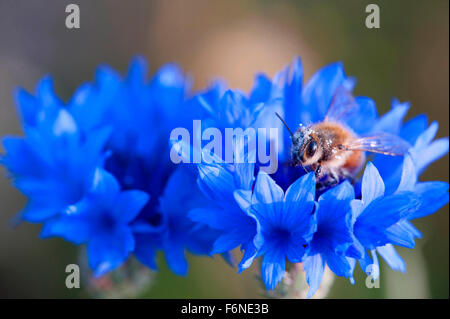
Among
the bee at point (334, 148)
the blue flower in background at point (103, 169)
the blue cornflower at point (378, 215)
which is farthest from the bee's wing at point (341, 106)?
the blue flower in background at point (103, 169)

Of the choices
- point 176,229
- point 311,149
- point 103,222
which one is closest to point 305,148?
point 311,149

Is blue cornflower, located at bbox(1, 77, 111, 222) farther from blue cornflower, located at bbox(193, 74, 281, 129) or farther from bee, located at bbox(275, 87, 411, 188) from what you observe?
bee, located at bbox(275, 87, 411, 188)

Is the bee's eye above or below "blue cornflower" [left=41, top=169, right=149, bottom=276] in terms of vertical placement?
above

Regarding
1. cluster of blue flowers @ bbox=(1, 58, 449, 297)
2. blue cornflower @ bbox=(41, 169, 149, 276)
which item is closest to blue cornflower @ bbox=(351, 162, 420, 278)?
cluster of blue flowers @ bbox=(1, 58, 449, 297)

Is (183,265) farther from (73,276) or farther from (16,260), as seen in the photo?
(16,260)

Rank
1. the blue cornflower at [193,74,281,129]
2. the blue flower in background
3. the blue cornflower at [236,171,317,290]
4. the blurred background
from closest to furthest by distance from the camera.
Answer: the blue cornflower at [236,171,317,290], the blue cornflower at [193,74,281,129], the blue flower in background, the blurred background

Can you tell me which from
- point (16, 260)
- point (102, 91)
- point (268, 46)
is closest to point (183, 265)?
point (102, 91)

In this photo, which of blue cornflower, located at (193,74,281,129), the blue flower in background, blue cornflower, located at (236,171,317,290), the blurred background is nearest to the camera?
blue cornflower, located at (236,171,317,290)

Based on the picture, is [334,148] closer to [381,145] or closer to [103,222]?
[381,145]
